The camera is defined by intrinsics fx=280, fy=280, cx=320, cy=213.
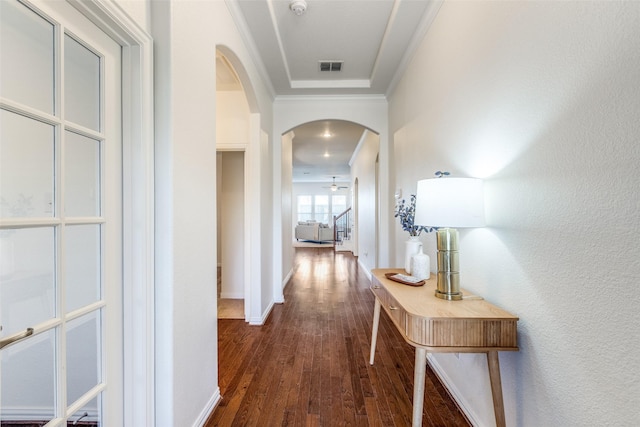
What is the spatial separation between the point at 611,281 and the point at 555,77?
74 centimetres

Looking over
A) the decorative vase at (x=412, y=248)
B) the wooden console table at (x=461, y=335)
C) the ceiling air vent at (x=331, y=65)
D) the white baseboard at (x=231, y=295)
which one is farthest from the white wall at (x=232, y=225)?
the wooden console table at (x=461, y=335)

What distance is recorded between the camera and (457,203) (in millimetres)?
1431

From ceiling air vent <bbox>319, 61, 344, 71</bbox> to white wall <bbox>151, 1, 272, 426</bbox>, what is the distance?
1.38m

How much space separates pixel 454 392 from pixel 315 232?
30.7 ft

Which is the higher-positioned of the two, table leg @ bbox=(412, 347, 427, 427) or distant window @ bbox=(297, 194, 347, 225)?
distant window @ bbox=(297, 194, 347, 225)

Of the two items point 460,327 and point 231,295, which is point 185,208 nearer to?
point 460,327

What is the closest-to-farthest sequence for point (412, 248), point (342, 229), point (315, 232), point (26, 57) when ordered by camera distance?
point (26, 57) < point (412, 248) < point (315, 232) < point (342, 229)

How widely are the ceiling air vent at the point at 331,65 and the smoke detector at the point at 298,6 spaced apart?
2.96ft

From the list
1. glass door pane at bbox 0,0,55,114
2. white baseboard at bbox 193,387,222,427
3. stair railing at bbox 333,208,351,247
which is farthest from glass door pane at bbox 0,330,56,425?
stair railing at bbox 333,208,351,247

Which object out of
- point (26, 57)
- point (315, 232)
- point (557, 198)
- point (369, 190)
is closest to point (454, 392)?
point (557, 198)

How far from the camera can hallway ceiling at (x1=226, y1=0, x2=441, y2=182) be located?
7.25 ft

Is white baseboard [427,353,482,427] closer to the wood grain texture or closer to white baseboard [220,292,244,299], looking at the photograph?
the wood grain texture

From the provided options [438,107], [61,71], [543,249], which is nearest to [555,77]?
[543,249]

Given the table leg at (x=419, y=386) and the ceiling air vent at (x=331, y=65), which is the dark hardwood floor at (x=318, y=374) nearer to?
the table leg at (x=419, y=386)
